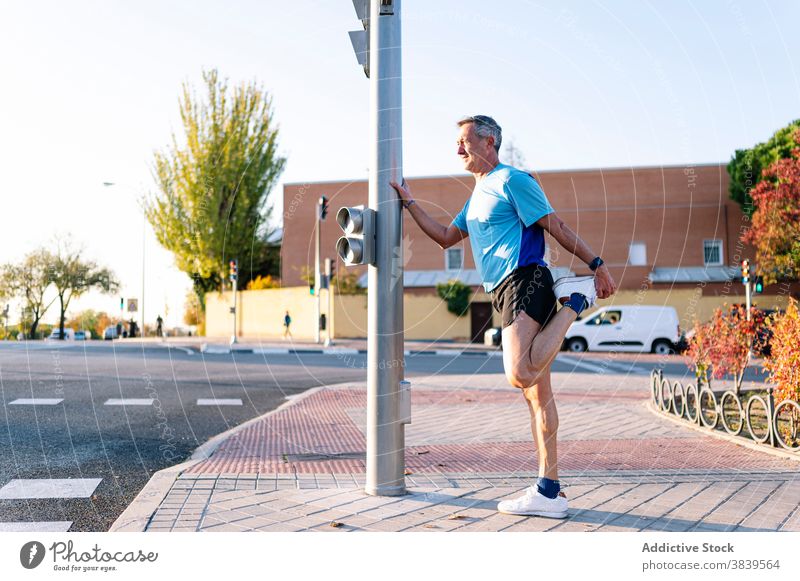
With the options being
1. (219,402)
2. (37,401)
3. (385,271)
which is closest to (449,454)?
(385,271)

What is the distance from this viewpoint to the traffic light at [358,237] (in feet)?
13.4

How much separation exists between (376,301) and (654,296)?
32865 millimetres

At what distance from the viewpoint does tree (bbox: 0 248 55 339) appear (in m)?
8.12

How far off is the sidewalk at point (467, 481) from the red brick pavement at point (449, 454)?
14 millimetres

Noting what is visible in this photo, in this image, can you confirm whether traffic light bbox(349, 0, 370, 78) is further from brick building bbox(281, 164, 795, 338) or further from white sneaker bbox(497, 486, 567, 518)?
brick building bbox(281, 164, 795, 338)

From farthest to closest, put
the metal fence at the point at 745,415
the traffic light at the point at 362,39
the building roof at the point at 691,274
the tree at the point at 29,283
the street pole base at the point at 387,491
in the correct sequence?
the building roof at the point at 691,274
the tree at the point at 29,283
the metal fence at the point at 745,415
the traffic light at the point at 362,39
the street pole base at the point at 387,491

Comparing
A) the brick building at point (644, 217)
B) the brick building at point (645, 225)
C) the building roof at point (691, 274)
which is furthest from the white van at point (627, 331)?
Result: the building roof at point (691, 274)

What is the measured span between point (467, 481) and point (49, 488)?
8.26 feet

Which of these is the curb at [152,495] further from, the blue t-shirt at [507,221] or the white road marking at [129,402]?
the white road marking at [129,402]

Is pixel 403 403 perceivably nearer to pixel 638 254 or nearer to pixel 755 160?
pixel 755 160

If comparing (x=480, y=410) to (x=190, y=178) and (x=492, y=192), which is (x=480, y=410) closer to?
(x=190, y=178)

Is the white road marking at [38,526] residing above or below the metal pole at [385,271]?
A: below

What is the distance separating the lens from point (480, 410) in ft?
29.5
